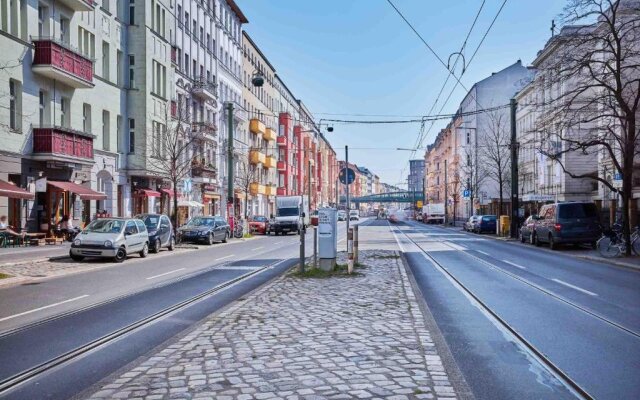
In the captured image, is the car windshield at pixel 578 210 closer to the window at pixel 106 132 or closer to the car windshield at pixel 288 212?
the window at pixel 106 132

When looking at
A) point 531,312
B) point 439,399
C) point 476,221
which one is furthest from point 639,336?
point 476,221

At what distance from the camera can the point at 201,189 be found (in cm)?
5278

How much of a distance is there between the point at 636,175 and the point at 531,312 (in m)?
32.9

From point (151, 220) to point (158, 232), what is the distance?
0.98 metres

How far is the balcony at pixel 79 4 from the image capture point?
98.1 feet

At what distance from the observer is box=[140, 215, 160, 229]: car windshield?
89.6 ft

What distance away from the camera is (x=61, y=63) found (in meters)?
28.4

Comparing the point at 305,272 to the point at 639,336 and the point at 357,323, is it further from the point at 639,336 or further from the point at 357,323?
the point at 639,336

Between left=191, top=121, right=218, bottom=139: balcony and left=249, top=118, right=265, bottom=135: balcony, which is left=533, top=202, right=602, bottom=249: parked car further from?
left=249, top=118, right=265, bottom=135: balcony

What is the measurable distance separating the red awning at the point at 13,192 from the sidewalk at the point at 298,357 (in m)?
16.8

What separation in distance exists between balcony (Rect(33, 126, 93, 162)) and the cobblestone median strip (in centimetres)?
1991

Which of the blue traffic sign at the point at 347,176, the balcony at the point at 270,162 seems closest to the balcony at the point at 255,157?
the balcony at the point at 270,162

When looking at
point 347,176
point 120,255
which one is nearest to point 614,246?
point 347,176

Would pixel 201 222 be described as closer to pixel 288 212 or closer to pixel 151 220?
pixel 151 220
